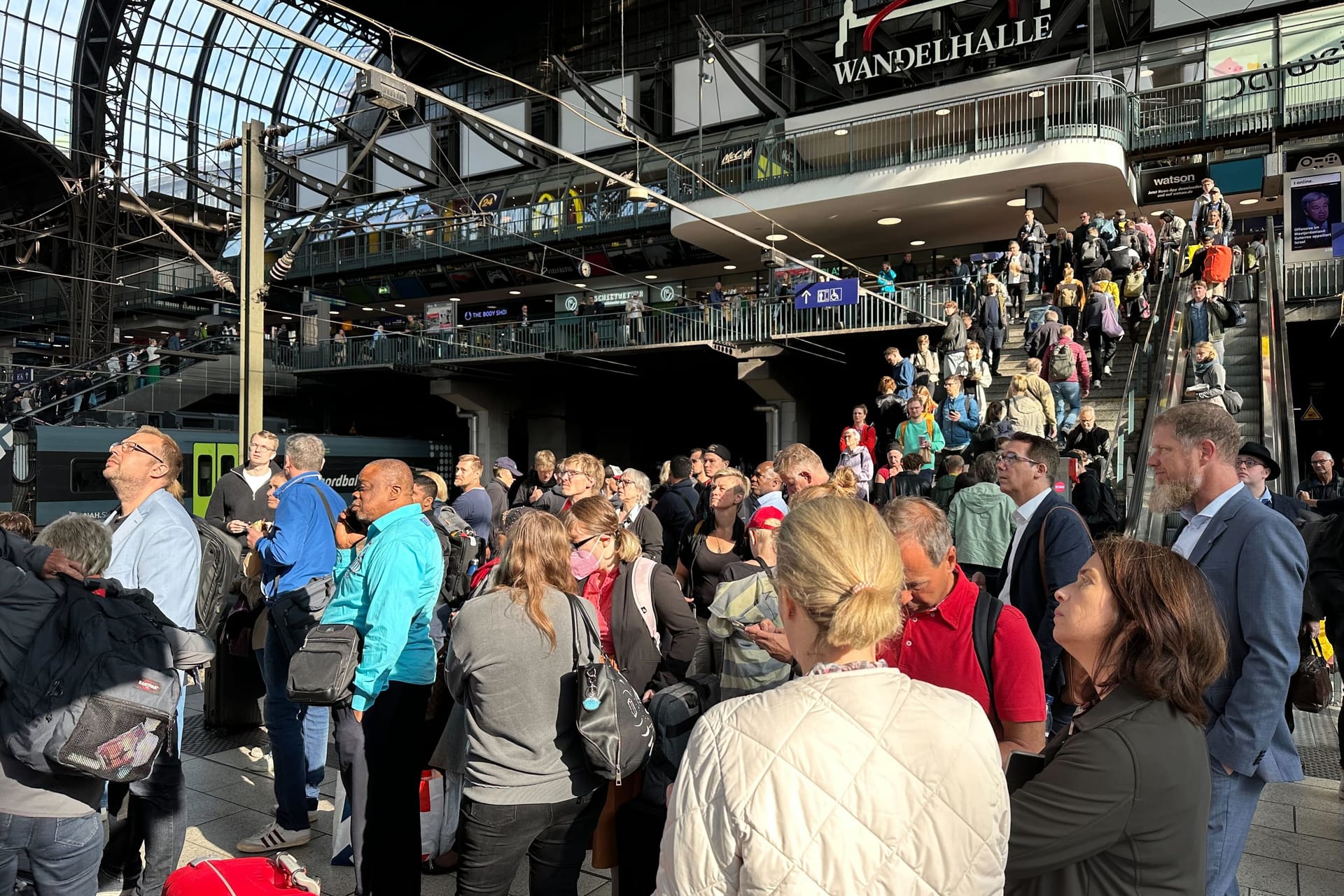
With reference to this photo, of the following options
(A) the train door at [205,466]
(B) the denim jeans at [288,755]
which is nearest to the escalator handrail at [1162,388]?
(B) the denim jeans at [288,755]

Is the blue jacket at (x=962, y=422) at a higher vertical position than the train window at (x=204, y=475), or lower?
higher

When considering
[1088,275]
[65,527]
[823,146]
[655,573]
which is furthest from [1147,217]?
[65,527]

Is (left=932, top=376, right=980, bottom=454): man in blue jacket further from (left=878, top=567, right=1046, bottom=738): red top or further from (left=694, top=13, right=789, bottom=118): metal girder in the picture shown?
(left=694, top=13, right=789, bottom=118): metal girder

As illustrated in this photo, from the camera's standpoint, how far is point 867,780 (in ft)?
5.09

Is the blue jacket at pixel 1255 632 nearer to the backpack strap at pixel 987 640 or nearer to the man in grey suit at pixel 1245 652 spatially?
the man in grey suit at pixel 1245 652

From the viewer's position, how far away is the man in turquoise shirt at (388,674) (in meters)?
3.78

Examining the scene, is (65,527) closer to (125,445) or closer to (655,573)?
(125,445)

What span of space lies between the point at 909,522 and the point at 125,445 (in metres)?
3.50

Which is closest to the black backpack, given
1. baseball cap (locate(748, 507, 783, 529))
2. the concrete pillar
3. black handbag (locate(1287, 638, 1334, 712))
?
baseball cap (locate(748, 507, 783, 529))

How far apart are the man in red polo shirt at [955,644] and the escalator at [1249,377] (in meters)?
6.18

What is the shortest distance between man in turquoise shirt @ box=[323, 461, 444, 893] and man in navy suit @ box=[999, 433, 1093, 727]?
251cm

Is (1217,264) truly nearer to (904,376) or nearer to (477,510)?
(904,376)

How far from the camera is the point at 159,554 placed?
414 cm

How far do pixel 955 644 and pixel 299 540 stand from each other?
3.57 m
